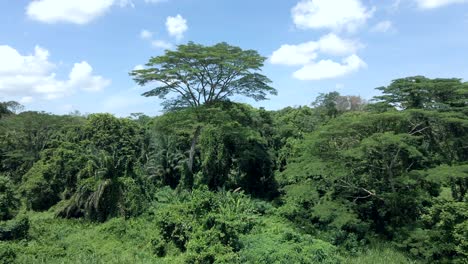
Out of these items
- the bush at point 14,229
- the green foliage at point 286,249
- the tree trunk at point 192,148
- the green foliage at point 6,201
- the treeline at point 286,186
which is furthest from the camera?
the tree trunk at point 192,148

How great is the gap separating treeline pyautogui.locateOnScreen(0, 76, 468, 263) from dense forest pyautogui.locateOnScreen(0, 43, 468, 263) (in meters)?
0.07

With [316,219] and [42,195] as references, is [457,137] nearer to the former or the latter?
[316,219]

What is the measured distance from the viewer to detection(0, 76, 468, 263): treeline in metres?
14.7

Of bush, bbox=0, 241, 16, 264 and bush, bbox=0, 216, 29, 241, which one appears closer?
bush, bbox=0, 241, 16, 264

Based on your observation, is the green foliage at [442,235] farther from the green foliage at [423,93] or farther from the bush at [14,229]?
the bush at [14,229]

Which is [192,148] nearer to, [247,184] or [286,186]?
[247,184]

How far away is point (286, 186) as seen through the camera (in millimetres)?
19391

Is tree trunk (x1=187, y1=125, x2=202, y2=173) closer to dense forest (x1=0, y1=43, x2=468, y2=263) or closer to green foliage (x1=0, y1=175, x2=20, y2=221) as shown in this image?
dense forest (x1=0, y1=43, x2=468, y2=263)

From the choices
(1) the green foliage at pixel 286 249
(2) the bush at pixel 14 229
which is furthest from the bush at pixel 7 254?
(1) the green foliage at pixel 286 249

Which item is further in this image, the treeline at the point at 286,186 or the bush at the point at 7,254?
the bush at the point at 7,254

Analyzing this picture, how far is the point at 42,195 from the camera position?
95.3ft

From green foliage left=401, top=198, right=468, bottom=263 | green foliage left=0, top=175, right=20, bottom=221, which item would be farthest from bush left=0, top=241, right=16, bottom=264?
green foliage left=401, top=198, right=468, bottom=263

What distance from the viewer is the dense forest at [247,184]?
15.0 m

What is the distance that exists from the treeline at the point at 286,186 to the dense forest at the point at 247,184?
2.8 inches
